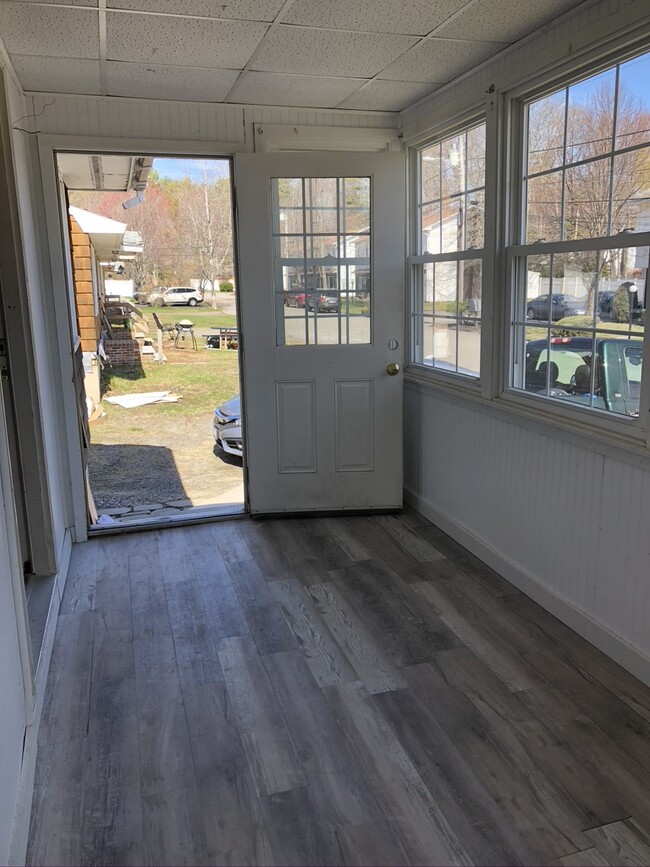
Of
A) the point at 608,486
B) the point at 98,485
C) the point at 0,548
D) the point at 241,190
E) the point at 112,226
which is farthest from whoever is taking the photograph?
the point at 112,226

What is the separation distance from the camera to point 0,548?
1.91 meters

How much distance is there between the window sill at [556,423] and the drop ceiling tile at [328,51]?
1639 millimetres

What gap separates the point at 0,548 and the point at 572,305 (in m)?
2.30

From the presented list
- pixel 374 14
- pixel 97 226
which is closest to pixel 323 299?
pixel 374 14

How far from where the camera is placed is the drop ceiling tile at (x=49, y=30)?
8.20 feet

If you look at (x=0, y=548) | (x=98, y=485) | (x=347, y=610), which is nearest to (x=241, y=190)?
(x=347, y=610)

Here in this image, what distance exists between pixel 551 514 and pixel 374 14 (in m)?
2.18

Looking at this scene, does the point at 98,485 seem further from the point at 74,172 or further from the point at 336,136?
the point at 336,136

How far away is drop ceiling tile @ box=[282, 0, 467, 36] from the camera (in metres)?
2.53

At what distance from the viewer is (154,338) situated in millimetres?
13539

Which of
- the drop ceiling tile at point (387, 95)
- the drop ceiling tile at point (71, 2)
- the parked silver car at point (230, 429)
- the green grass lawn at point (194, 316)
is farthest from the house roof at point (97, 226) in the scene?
the green grass lawn at point (194, 316)

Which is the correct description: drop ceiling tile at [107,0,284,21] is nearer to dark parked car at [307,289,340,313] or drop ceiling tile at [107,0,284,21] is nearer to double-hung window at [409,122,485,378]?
double-hung window at [409,122,485,378]

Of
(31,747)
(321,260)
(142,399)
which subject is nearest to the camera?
(31,747)

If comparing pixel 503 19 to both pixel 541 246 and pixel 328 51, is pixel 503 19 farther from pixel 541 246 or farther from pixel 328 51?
pixel 541 246
